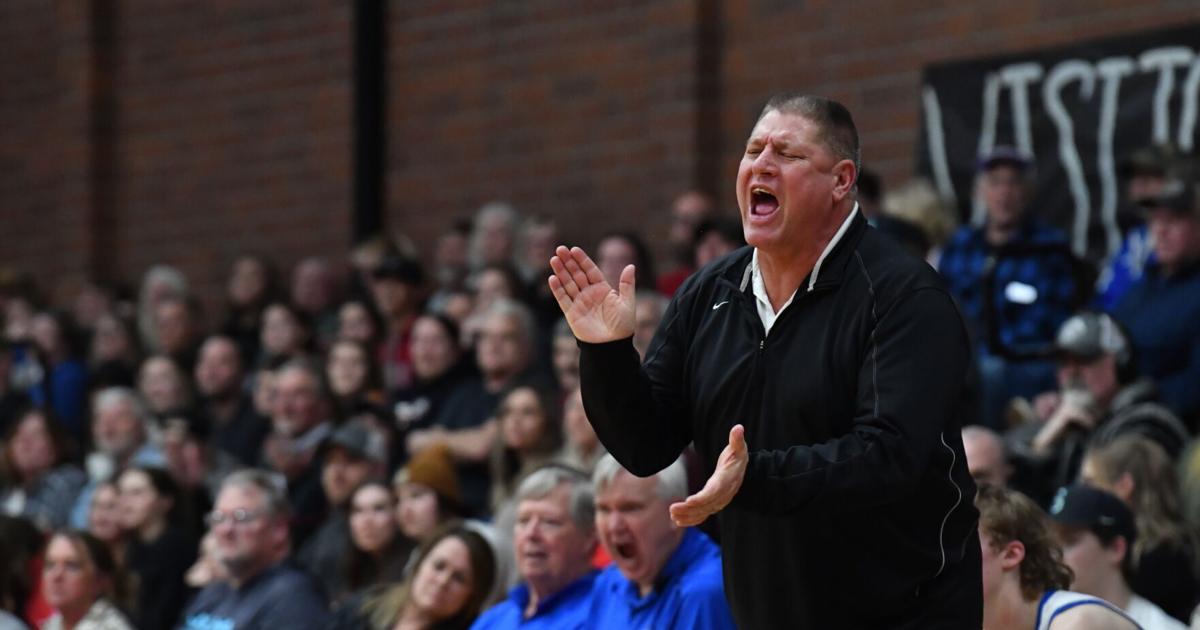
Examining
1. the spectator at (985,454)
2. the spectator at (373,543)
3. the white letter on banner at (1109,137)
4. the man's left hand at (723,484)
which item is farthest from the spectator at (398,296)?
the man's left hand at (723,484)

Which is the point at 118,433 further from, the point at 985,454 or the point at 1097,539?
the point at 1097,539

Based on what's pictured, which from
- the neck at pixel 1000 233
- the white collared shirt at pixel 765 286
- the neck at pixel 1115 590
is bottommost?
the neck at pixel 1115 590

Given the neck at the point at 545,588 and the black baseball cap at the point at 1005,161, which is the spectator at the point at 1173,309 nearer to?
the black baseball cap at the point at 1005,161

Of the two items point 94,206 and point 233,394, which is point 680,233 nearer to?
point 233,394

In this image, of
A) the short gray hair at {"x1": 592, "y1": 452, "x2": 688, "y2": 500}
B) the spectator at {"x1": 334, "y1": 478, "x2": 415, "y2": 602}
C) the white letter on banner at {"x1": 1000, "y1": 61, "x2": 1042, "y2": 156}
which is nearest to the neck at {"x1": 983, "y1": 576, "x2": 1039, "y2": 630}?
the short gray hair at {"x1": 592, "y1": 452, "x2": 688, "y2": 500}

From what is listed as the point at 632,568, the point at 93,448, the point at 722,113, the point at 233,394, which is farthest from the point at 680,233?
the point at 632,568

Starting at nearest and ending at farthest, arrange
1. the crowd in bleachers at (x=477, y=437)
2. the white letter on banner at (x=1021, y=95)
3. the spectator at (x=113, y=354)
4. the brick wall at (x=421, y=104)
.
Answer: the crowd in bleachers at (x=477, y=437) → the white letter on banner at (x=1021, y=95) → the brick wall at (x=421, y=104) → the spectator at (x=113, y=354)

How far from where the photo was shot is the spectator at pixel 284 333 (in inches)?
430

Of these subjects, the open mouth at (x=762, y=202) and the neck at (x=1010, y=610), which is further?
the neck at (x=1010, y=610)

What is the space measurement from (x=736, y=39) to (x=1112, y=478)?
16.5 ft

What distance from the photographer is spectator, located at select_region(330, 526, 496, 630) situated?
21.4 feet

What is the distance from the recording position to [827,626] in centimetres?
337

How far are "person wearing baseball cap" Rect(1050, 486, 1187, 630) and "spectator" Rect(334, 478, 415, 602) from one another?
9.40 ft

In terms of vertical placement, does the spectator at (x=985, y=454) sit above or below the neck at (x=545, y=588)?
above
